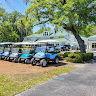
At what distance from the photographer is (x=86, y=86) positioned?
14.7 meters

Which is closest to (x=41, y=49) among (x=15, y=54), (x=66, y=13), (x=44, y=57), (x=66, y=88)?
(x=44, y=57)

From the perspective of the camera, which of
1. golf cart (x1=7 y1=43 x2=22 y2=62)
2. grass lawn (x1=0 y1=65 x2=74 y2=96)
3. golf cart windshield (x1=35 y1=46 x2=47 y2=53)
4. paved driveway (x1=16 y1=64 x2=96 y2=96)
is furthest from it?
golf cart (x1=7 y1=43 x2=22 y2=62)

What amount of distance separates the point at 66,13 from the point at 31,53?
213 inches

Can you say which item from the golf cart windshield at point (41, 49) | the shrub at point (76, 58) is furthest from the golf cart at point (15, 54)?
the shrub at point (76, 58)

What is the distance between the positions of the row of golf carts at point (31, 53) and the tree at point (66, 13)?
3391 mm

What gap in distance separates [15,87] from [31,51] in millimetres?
13178

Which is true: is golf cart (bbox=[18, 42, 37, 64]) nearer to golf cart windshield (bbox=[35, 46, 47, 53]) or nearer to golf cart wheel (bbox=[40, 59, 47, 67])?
golf cart windshield (bbox=[35, 46, 47, 53])

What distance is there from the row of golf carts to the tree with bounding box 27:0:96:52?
339 centimetres

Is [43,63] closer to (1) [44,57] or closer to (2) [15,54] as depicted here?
(1) [44,57]

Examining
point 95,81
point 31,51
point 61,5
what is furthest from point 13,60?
point 95,81

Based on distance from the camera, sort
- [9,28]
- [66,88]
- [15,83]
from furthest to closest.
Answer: [9,28] < [15,83] < [66,88]

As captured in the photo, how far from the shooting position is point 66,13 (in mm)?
28547

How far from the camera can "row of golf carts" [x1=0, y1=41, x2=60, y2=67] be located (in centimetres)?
2469

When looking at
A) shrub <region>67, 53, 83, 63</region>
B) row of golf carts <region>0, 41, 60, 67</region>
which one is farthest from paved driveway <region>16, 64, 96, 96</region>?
shrub <region>67, 53, 83, 63</region>
